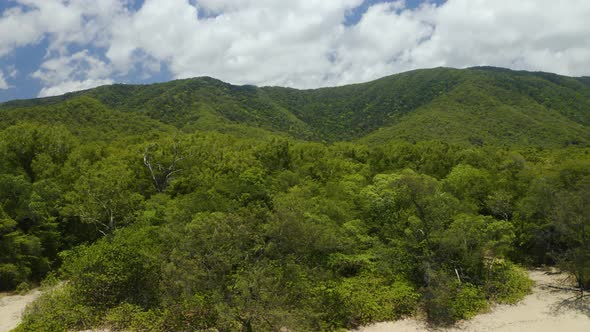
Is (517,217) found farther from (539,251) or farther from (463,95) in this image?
(463,95)

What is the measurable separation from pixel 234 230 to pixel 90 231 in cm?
1979

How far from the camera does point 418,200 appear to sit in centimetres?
2327

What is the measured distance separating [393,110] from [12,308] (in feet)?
545

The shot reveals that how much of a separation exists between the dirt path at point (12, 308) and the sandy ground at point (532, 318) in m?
19.0

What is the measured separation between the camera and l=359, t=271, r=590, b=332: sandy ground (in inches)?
717

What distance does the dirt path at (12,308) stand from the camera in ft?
61.9

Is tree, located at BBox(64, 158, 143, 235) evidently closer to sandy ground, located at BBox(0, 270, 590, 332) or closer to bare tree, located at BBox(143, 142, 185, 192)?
bare tree, located at BBox(143, 142, 185, 192)

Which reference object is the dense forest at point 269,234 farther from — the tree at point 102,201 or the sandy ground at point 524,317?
the sandy ground at point 524,317

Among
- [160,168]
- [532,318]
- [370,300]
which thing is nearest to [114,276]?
[370,300]

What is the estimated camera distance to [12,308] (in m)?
20.8

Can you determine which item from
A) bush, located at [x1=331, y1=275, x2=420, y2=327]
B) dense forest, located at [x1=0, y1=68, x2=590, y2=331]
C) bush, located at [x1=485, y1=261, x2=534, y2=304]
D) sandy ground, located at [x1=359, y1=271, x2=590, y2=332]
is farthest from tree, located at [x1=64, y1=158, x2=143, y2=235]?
bush, located at [x1=485, y1=261, x2=534, y2=304]

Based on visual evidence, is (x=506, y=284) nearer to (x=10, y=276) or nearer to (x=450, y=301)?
(x=450, y=301)

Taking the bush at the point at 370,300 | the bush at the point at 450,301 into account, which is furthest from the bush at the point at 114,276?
the bush at the point at 450,301

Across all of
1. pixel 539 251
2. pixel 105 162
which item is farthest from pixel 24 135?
pixel 539 251
